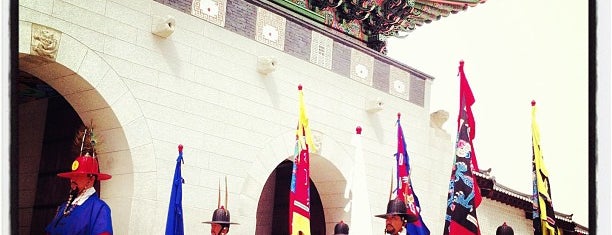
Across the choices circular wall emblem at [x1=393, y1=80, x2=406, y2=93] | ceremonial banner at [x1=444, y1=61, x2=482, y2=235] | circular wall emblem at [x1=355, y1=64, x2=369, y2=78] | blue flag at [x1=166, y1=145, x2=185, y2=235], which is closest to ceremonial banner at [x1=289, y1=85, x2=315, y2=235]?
blue flag at [x1=166, y1=145, x2=185, y2=235]

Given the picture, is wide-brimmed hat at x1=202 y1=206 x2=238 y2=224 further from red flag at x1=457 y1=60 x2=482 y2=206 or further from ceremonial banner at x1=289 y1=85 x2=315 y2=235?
red flag at x1=457 y1=60 x2=482 y2=206

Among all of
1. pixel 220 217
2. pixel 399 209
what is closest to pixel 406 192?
pixel 399 209

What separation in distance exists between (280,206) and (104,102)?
4.02m

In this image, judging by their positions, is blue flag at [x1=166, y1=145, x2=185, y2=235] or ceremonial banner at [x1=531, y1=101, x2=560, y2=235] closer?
ceremonial banner at [x1=531, y1=101, x2=560, y2=235]

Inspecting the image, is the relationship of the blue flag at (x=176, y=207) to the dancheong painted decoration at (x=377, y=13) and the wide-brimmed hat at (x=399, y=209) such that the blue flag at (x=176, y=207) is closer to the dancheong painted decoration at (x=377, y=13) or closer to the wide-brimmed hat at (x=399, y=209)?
the wide-brimmed hat at (x=399, y=209)

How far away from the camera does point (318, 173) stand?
32.4 ft

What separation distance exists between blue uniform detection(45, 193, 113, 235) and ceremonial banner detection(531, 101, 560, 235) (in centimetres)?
378

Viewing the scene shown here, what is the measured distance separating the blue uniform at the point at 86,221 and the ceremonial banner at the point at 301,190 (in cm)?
163

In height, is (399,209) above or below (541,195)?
below

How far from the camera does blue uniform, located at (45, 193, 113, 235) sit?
5680mm

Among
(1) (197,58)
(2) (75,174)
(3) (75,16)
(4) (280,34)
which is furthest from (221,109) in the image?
(2) (75,174)

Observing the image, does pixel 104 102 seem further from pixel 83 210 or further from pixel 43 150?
pixel 43 150

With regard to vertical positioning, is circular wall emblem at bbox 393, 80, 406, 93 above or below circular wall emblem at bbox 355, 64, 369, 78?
below

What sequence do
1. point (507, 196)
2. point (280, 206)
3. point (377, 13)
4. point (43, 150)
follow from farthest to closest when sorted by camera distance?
point (507, 196) < point (377, 13) < point (280, 206) < point (43, 150)
